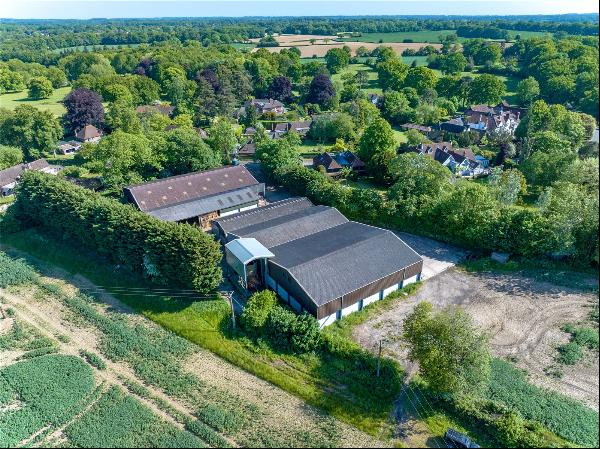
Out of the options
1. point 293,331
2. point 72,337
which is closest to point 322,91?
point 293,331

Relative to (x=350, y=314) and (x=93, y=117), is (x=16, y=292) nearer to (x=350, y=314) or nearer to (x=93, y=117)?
(x=350, y=314)

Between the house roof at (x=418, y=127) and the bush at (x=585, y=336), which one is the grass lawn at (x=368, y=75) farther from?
the bush at (x=585, y=336)

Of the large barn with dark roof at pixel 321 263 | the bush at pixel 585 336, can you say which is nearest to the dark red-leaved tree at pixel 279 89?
the large barn with dark roof at pixel 321 263

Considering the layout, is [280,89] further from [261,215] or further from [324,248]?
[324,248]

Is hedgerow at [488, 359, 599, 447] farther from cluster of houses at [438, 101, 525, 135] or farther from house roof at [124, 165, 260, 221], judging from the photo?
cluster of houses at [438, 101, 525, 135]

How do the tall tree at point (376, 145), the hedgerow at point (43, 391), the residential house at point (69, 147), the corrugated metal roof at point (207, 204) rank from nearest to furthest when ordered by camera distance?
the hedgerow at point (43, 391)
the corrugated metal roof at point (207, 204)
the tall tree at point (376, 145)
the residential house at point (69, 147)

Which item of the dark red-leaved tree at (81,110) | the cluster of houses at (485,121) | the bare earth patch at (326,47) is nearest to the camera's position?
the cluster of houses at (485,121)
